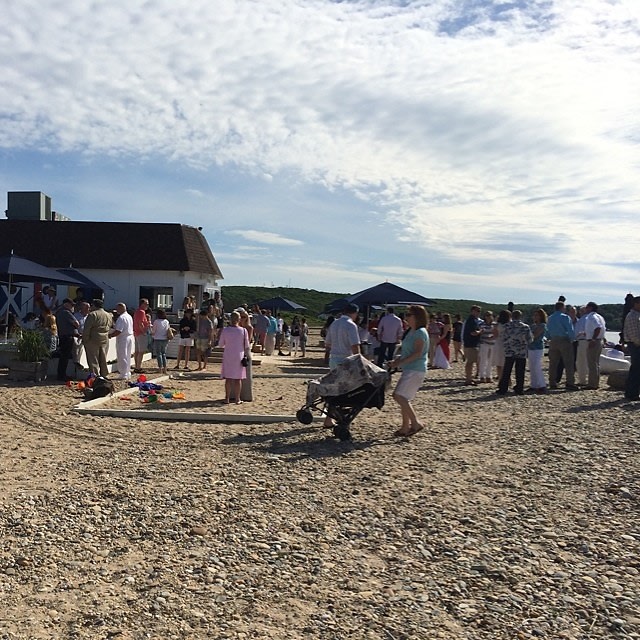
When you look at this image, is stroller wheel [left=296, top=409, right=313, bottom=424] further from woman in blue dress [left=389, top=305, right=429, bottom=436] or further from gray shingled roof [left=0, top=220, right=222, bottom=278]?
gray shingled roof [left=0, top=220, right=222, bottom=278]

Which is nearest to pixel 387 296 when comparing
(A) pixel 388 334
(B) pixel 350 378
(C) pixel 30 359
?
(A) pixel 388 334

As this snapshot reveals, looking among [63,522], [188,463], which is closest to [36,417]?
[188,463]

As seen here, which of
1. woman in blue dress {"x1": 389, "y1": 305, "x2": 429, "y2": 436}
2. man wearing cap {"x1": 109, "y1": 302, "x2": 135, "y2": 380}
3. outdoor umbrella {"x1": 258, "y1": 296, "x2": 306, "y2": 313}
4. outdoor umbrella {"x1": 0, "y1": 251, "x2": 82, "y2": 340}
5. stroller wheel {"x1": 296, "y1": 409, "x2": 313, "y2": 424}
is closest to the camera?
woman in blue dress {"x1": 389, "y1": 305, "x2": 429, "y2": 436}

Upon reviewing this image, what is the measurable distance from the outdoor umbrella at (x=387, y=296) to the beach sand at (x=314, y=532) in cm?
995

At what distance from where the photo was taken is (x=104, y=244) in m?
33.2

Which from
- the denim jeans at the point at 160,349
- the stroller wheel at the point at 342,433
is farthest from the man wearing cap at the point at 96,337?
the stroller wheel at the point at 342,433

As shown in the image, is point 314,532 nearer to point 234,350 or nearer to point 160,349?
point 234,350

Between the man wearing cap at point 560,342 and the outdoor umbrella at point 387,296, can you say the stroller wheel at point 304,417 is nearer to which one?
the man wearing cap at point 560,342

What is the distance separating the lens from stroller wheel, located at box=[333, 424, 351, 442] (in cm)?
815

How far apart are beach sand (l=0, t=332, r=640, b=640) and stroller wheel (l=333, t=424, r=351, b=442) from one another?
6.5 inches

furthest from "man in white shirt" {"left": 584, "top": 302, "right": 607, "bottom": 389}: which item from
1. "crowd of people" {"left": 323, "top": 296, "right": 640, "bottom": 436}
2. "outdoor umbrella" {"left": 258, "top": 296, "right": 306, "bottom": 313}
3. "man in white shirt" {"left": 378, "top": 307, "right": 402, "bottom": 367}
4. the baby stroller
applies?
"outdoor umbrella" {"left": 258, "top": 296, "right": 306, "bottom": 313}

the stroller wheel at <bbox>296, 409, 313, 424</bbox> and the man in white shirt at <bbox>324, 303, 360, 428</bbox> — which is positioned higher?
the man in white shirt at <bbox>324, 303, 360, 428</bbox>

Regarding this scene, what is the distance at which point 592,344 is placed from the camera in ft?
44.2

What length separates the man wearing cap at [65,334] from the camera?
13102mm
